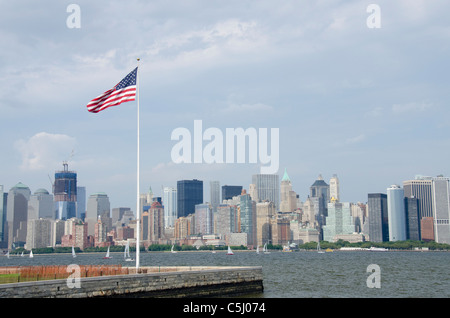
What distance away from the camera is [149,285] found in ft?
130

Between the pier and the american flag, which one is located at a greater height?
the american flag

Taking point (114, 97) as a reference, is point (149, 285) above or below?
below

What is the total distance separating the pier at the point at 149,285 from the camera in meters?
33.2

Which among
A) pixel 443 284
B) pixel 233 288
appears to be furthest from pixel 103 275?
pixel 443 284

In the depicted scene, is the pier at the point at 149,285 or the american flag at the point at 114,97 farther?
the american flag at the point at 114,97

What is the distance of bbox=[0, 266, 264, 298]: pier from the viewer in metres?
33.2

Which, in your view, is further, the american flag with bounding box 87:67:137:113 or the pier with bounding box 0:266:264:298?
the american flag with bounding box 87:67:137:113

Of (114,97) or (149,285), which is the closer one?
(149,285)

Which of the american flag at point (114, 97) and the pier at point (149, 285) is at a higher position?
the american flag at point (114, 97)

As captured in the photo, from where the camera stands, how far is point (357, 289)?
56.7m
